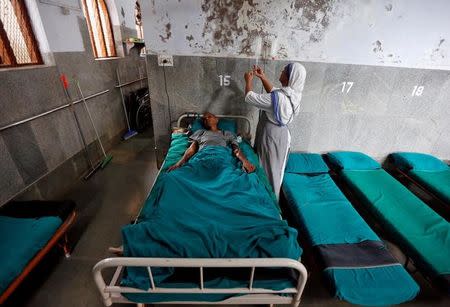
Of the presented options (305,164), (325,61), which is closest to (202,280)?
(305,164)

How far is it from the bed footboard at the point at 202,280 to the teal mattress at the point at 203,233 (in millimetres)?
34

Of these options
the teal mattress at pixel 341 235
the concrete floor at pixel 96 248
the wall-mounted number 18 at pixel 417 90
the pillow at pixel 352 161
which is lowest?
the concrete floor at pixel 96 248

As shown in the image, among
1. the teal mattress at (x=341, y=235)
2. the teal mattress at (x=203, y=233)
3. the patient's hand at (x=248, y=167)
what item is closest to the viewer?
the teal mattress at (x=203, y=233)

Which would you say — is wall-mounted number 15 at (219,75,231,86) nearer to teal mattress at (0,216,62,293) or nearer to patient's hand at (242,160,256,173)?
patient's hand at (242,160,256,173)

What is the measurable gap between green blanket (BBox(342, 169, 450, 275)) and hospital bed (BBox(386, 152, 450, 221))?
1.41ft

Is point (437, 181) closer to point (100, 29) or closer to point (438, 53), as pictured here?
point (438, 53)

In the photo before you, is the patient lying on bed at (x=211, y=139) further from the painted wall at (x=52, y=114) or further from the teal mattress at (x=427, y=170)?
the teal mattress at (x=427, y=170)

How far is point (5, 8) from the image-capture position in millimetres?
2262

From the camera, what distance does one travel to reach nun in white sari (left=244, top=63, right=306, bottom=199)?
2.19m

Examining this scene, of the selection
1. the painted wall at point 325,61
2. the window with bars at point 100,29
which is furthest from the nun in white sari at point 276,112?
the window with bars at point 100,29

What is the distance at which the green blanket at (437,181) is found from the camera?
2.48 meters

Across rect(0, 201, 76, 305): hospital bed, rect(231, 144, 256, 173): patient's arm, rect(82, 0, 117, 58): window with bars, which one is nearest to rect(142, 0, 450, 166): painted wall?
rect(231, 144, 256, 173): patient's arm

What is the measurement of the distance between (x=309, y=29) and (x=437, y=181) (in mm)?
2422

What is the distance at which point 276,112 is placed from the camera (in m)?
2.21
